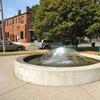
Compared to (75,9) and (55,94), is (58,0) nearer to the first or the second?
(75,9)

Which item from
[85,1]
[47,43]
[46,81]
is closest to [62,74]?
[46,81]

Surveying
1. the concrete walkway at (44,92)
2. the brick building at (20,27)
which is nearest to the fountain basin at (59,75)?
the concrete walkway at (44,92)

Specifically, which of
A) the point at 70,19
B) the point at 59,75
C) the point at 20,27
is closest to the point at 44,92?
the point at 59,75

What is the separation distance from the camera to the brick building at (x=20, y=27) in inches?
1848

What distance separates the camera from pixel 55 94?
25.0 feet

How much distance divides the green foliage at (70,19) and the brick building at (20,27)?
22.4 m

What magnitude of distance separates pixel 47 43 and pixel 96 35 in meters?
11.9

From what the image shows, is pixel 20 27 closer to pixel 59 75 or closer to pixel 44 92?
pixel 59 75

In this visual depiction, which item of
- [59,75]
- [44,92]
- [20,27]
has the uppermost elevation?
[20,27]

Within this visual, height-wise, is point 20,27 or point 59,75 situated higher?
point 20,27

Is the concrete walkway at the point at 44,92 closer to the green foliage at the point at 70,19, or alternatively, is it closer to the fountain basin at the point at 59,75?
the fountain basin at the point at 59,75

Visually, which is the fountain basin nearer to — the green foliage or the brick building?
the green foliage

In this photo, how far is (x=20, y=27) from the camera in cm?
4962

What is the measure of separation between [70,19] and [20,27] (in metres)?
27.5
